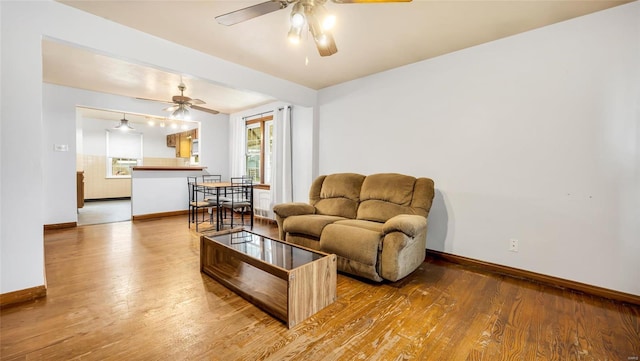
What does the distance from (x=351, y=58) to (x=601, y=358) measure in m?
3.33

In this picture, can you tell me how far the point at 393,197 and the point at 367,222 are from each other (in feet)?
1.47

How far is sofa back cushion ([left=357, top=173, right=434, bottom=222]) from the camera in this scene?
2.95 m

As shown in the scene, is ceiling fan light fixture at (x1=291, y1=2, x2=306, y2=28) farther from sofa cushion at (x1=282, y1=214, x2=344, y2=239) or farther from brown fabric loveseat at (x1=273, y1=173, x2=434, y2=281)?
sofa cushion at (x1=282, y1=214, x2=344, y2=239)

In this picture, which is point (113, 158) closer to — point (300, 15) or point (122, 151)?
point (122, 151)

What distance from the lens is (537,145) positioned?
260 centimetres

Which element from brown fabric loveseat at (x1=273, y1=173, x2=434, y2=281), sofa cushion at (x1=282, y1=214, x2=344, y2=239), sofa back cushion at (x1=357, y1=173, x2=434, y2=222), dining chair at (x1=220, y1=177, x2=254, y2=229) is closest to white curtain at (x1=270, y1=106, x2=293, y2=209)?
dining chair at (x1=220, y1=177, x2=254, y2=229)

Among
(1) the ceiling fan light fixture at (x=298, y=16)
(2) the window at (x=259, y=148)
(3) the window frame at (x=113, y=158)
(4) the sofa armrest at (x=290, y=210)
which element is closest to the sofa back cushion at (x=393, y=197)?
(4) the sofa armrest at (x=290, y=210)

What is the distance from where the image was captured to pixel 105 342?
1603 mm

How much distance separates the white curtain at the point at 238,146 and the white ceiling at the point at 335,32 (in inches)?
87.0

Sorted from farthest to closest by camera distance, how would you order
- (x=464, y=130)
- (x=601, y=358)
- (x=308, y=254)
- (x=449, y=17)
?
1. (x=464, y=130)
2. (x=449, y=17)
3. (x=308, y=254)
4. (x=601, y=358)

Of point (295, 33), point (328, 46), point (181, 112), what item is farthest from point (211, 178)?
point (295, 33)

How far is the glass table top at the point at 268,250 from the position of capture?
82.9 inches

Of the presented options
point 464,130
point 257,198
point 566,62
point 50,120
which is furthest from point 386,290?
point 50,120

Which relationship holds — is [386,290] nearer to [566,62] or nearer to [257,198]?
[566,62]
